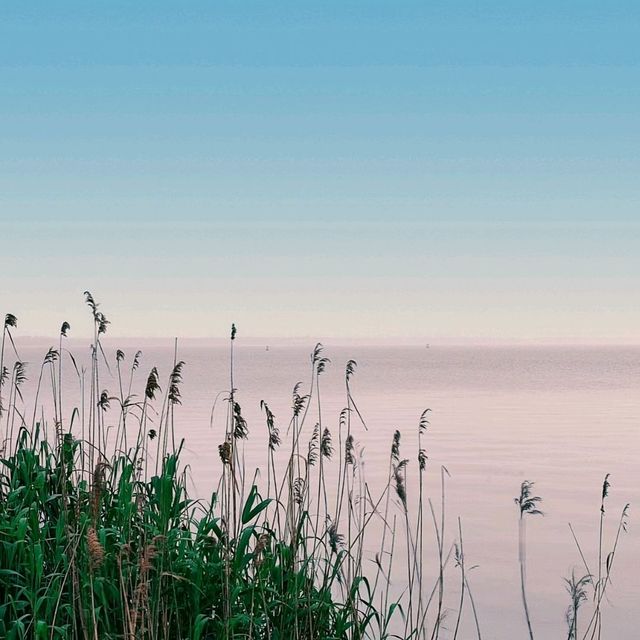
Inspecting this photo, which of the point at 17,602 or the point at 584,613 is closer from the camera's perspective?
the point at 17,602

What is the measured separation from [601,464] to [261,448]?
18.5 ft

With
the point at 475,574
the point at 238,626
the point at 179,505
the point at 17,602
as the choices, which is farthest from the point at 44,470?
the point at 475,574

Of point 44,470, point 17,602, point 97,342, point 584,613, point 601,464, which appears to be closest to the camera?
point 17,602

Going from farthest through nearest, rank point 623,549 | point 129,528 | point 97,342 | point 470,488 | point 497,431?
1. point 497,431
2. point 470,488
3. point 623,549
4. point 97,342
5. point 129,528

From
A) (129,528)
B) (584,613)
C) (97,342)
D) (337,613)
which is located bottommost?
(584,613)

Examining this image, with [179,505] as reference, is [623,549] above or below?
below

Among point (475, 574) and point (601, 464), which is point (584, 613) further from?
point (601, 464)

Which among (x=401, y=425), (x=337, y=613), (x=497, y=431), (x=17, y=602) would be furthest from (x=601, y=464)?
(x=17, y=602)

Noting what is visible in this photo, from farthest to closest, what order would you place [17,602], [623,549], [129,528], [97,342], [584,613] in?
1. [623,549]
2. [584,613]
3. [97,342]
4. [129,528]
5. [17,602]

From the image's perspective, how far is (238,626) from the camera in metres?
4.93

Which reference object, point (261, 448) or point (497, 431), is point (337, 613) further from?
point (497, 431)

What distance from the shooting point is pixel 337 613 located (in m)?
5.32

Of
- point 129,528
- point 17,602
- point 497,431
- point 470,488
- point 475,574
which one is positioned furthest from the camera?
point 497,431

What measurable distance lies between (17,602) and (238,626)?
116cm
